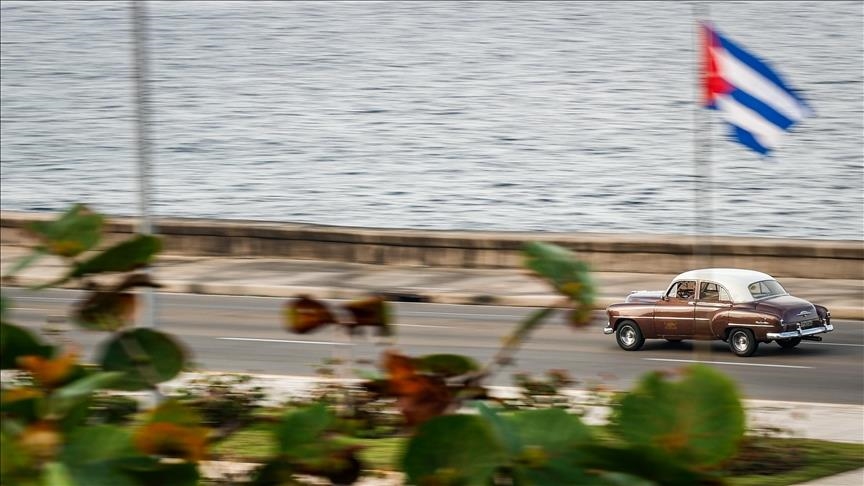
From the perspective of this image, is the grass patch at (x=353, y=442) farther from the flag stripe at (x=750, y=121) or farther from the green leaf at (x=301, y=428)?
the flag stripe at (x=750, y=121)

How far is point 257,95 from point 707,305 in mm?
62029

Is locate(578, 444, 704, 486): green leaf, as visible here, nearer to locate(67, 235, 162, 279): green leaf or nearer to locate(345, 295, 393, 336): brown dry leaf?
locate(345, 295, 393, 336): brown dry leaf

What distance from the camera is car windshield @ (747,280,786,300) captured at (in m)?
15.9

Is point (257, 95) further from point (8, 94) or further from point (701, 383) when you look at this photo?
point (701, 383)

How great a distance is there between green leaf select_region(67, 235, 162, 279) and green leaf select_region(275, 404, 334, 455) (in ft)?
1.02

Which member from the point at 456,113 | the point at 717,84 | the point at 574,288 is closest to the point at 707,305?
the point at 717,84

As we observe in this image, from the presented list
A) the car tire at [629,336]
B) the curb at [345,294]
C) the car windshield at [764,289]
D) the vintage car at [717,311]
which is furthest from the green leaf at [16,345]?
the curb at [345,294]

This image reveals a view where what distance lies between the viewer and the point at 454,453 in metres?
1.47

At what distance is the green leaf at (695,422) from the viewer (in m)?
1.45

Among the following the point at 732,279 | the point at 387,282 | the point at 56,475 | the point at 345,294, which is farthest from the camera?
the point at 387,282

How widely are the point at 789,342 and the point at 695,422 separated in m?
17.1

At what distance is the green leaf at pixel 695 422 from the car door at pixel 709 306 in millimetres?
14260

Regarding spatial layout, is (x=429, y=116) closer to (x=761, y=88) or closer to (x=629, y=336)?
(x=629, y=336)

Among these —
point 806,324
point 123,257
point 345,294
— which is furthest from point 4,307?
point 345,294
